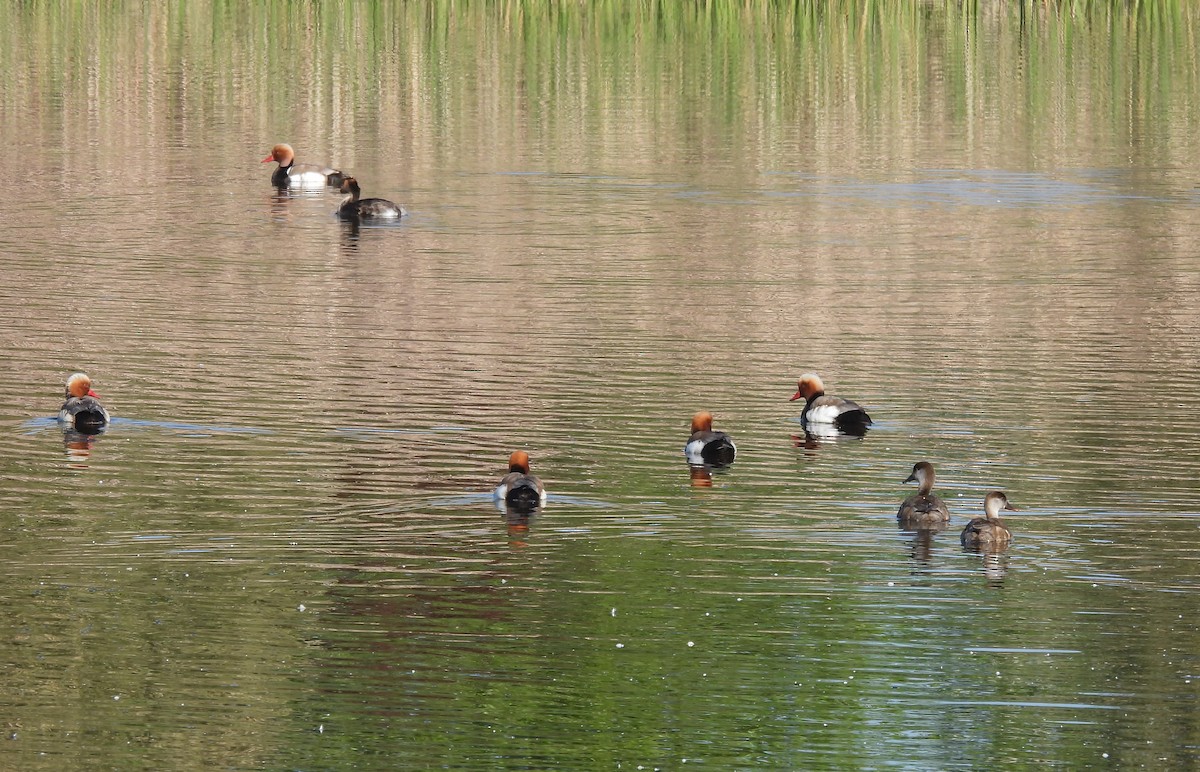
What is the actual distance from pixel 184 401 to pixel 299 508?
14.7 ft

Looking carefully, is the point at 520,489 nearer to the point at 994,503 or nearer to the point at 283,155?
the point at 994,503

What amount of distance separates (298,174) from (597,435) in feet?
64.6

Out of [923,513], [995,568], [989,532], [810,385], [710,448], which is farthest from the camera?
[810,385]

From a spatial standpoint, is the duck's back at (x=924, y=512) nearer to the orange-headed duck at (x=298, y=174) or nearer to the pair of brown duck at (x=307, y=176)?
the pair of brown duck at (x=307, y=176)

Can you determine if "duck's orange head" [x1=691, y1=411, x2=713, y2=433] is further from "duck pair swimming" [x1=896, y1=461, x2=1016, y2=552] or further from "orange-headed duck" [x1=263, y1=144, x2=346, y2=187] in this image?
"orange-headed duck" [x1=263, y1=144, x2=346, y2=187]

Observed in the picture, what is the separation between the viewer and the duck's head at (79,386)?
20.0 m

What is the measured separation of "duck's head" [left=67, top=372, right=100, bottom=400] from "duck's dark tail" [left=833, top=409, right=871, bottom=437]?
6860mm

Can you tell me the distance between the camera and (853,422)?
20.1m

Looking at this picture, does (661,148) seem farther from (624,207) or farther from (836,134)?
(624,207)

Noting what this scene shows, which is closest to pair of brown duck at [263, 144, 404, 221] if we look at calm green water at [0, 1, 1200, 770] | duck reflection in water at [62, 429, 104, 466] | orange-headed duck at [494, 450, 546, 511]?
calm green water at [0, 1, 1200, 770]

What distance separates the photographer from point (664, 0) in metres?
63.8

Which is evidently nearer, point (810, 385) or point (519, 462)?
point (519, 462)

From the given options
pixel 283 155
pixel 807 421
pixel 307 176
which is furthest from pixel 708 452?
pixel 283 155

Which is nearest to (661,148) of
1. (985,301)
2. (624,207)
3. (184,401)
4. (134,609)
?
(624,207)
